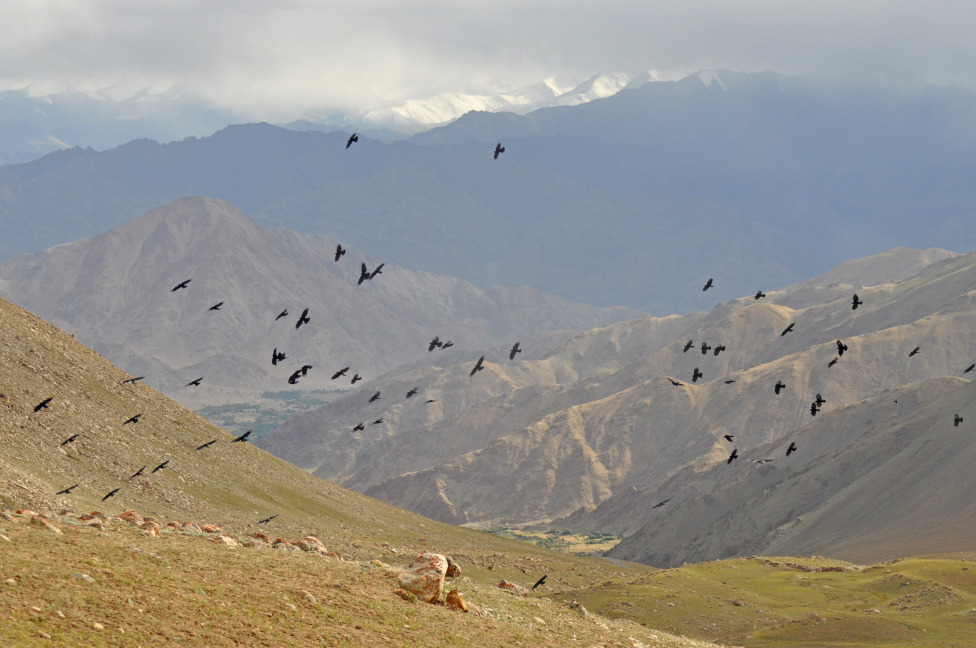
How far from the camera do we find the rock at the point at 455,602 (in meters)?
34.2

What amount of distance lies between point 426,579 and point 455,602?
120 centimetres

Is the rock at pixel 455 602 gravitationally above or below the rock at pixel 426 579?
below

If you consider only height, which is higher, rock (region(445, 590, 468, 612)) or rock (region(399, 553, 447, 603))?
rock (region(399, 553, 447, 603))

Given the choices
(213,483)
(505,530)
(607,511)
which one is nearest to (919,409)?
(607,511)

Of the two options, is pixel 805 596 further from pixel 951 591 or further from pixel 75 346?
pixel 75 346

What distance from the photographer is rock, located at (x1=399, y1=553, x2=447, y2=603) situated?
34000 mm

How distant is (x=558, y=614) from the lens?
1565 inches

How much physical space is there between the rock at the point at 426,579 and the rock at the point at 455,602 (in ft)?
1.31

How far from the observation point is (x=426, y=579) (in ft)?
112

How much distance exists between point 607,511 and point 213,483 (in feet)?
413

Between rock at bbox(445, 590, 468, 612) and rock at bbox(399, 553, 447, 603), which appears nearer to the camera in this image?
rock at bbox(399, 553, 447, 603)

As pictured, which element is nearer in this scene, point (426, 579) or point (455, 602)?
point (426, 579)

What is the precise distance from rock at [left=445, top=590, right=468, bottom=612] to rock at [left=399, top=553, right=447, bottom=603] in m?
0.40

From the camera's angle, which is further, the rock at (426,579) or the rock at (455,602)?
the rock at (455,602)
